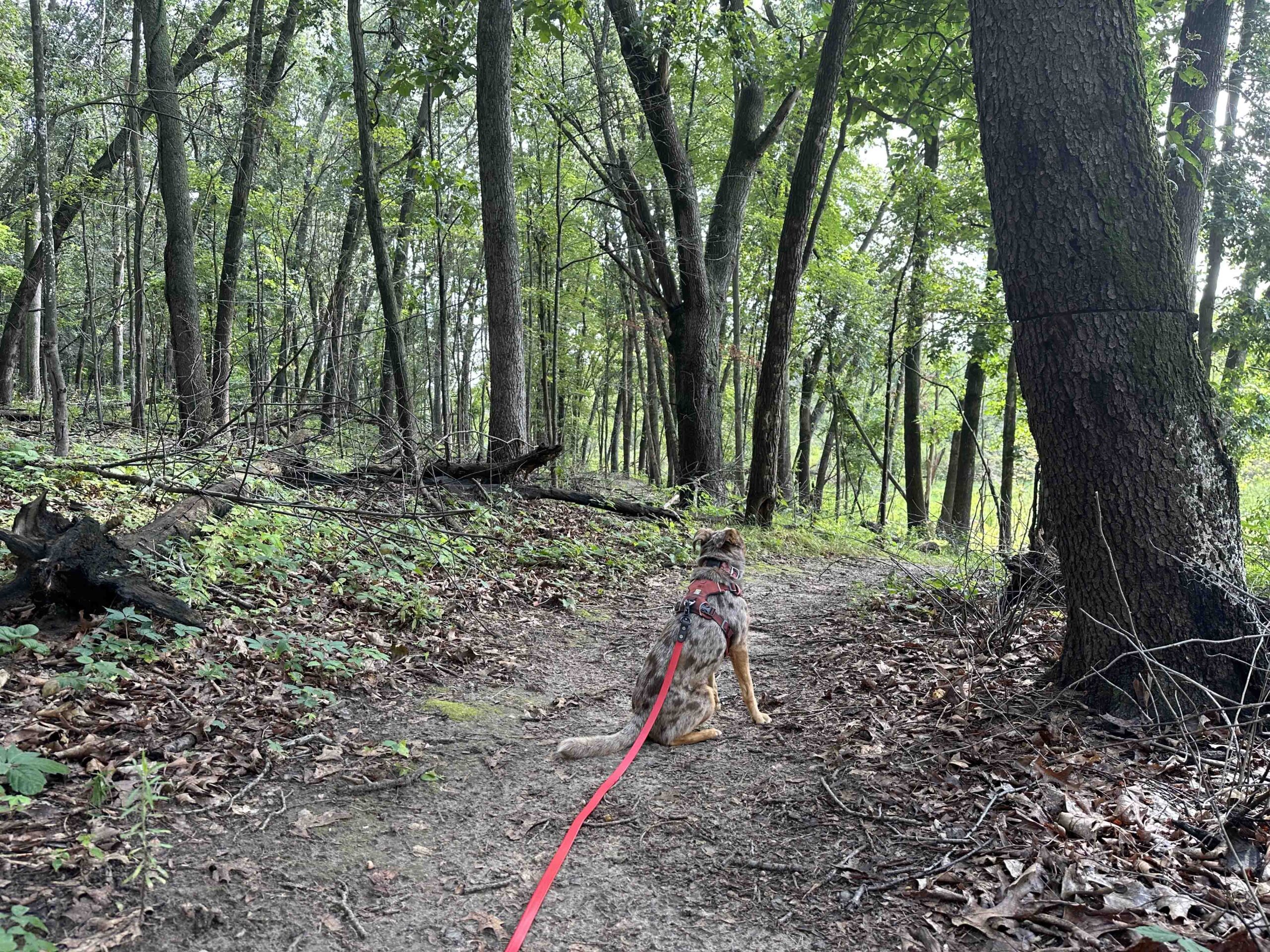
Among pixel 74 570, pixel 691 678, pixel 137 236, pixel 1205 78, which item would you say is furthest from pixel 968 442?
pixel 137 236

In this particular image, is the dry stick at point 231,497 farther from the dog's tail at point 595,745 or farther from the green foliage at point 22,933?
the green foliage at point 22,933

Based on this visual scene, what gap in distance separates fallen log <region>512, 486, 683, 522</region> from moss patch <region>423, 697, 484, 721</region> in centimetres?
507

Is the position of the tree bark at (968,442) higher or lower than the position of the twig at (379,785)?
higher

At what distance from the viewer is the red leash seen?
258 cm

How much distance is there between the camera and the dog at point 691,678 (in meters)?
4.08

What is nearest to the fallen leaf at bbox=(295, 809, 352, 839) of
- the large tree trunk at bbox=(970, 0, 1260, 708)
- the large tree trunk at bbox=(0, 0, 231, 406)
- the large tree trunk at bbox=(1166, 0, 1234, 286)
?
the large tree trunk at bbox=(970, 0, 1260, 708)

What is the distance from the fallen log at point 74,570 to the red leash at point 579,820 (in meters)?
3.01

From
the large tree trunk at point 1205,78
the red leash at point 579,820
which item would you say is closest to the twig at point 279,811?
the red leash at point 579,820

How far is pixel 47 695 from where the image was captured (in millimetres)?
3705

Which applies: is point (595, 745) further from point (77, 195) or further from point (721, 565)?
point (77, 195)

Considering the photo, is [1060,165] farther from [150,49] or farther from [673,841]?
[150,49]

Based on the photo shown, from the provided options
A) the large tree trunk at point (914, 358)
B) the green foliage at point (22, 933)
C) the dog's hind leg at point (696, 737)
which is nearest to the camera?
the green foliage at point (22, 933)

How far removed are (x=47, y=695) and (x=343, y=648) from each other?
1.61 m

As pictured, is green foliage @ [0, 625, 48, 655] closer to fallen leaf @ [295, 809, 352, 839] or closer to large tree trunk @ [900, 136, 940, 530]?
fallen leaf @ [295, 809, 352, 839]
